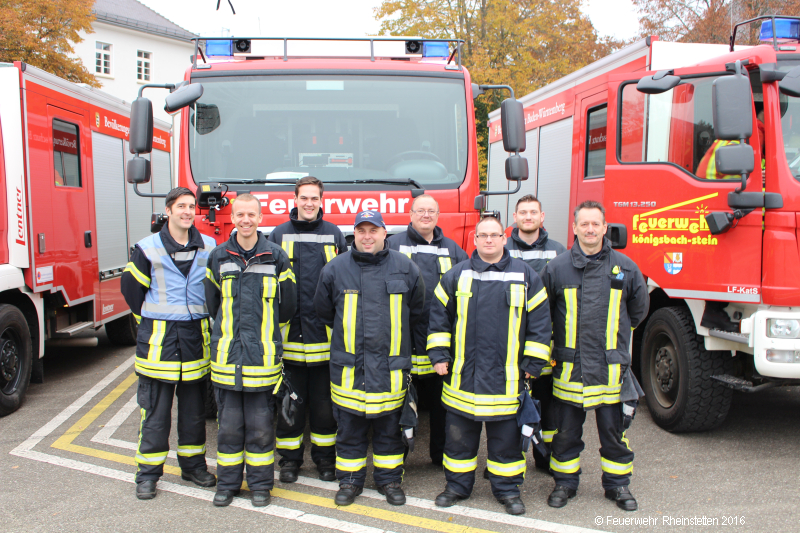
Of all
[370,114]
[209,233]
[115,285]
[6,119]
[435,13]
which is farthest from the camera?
[435,13]

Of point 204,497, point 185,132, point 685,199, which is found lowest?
point 204,497

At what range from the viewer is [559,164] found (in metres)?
6.67

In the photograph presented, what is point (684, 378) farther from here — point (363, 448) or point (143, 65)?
point (143, 65)

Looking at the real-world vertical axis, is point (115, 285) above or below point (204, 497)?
above

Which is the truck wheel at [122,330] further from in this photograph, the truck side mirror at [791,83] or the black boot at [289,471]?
the truck side mirror at [791,83]

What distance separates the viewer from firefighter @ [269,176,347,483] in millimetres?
4109

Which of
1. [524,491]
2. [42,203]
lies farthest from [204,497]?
[42,203]

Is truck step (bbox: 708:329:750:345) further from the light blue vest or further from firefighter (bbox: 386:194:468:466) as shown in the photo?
the light blue vest

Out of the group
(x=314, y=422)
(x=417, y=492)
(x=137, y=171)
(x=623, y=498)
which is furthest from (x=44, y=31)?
(x=623, y=498)

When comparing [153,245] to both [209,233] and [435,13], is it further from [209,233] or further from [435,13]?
[435,13]

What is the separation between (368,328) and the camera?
373cm

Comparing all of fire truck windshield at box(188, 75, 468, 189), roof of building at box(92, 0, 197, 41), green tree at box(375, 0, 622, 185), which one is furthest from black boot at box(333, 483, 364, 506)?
roof of building at box(92, 0, 197, 41)

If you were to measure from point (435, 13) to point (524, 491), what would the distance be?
640 inches

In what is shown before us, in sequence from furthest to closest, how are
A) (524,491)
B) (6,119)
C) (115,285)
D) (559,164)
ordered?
(115,285), (559,164), (6,119), (524,491)
